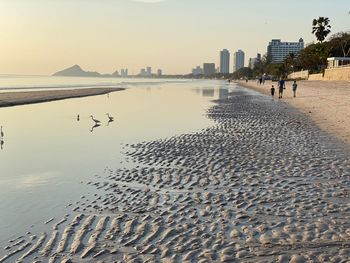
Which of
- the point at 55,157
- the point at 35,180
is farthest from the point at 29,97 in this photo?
the point at 35,180

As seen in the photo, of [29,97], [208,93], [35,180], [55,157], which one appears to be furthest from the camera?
[208,93]

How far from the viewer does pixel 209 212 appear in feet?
28.5

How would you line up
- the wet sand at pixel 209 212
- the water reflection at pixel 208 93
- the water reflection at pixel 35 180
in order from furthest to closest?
the water reflection at pixel 208 93
the water reflection at pixel 35 180
the wet sand at pixel 209 212

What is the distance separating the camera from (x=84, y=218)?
332 inches

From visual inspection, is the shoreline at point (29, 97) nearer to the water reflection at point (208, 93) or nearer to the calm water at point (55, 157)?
the calm water at point (55, 157)

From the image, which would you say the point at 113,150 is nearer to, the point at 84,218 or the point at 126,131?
the point at 126,131

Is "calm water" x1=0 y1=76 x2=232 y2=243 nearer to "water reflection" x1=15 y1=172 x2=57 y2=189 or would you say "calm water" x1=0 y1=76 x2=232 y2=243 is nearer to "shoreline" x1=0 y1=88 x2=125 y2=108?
"water reflection" x1=15 y1=172 x2=57 y2=189

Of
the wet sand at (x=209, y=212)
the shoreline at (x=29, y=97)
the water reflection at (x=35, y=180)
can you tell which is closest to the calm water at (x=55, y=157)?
the water reflection at (x=35, y=180)

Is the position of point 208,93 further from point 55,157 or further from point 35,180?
point 35,180

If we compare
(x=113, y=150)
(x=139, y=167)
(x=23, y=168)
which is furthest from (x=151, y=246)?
(x=113, y=150)

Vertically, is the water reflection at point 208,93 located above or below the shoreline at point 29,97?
below

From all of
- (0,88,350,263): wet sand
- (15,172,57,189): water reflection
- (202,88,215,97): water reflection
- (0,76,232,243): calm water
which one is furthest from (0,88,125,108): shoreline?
(0,88,350,263): wet sand

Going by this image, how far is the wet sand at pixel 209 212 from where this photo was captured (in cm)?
657

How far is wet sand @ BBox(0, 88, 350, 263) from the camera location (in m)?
6.57
